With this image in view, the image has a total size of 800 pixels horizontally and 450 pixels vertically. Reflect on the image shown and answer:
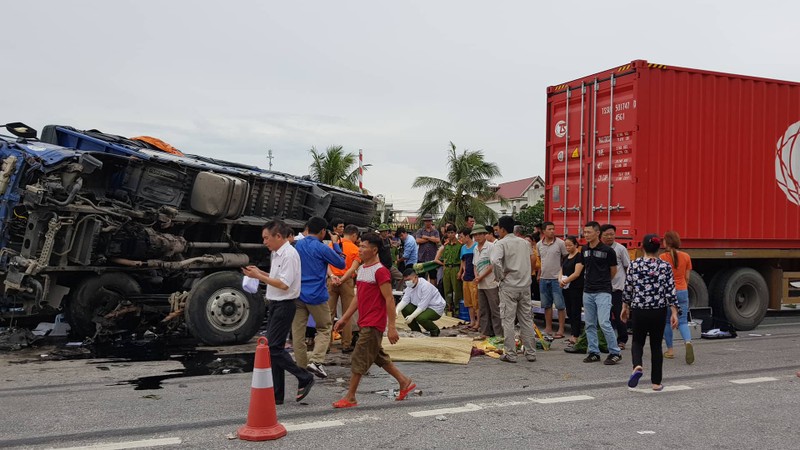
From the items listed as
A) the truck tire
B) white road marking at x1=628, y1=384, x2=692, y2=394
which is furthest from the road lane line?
the truck tire

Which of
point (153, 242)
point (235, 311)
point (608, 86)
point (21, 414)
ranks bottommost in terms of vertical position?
point (21, 414)

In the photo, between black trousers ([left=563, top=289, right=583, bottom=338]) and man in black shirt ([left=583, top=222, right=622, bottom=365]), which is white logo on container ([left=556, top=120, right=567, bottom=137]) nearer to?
black trousers ([left=563, top=289, right=583, bottom=338])

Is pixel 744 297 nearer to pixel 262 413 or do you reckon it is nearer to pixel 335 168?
pixel 262 413

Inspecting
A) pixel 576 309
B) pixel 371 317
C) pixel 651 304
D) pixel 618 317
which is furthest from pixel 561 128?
pixel 371 317

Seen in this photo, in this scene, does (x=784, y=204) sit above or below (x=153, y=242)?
above

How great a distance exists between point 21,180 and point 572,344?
6.93 metres

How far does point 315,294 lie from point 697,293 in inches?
266

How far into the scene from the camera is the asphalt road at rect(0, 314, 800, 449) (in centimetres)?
489

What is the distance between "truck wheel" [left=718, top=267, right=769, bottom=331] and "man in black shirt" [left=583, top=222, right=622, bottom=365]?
4.11 metres

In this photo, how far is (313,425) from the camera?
17.1 feet

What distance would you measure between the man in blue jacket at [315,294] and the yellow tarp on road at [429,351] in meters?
1.29

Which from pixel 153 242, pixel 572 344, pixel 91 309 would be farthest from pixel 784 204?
pixel 91 309

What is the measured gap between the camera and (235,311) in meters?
8.81

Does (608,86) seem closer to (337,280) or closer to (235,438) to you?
(337,280)
